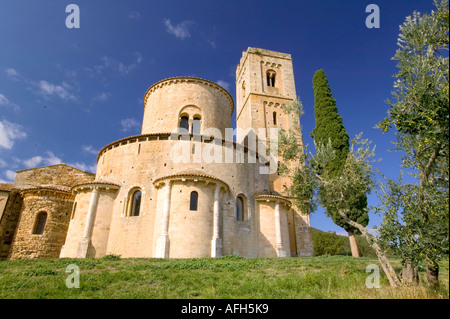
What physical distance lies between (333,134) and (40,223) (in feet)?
75.9

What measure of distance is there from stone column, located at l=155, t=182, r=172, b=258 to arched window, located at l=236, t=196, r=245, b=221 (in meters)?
5.21

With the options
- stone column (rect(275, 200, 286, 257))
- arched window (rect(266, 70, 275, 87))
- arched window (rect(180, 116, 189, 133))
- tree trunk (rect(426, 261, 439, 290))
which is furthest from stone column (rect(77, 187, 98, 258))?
arched window (rect(266, 70, 275, 87))

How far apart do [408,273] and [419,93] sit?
526 centimetres

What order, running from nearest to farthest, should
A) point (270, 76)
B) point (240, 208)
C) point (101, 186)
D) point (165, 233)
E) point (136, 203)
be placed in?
point (165, 233)
point (101, 186)
point (136, 203)
point (240, 208)
point (270, 76)

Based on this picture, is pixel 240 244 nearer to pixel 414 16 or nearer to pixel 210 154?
pixel 210 154

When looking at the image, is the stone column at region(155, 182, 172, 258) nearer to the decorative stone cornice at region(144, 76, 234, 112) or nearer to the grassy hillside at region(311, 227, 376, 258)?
the decorative stone cornice at region(144, 76, 234, 112)

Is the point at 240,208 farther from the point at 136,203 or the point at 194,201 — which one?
the point at 136,203

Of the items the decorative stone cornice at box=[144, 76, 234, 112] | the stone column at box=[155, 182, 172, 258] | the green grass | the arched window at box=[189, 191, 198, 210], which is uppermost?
the decorative stone cornice at box=[144, 76, 234, 112]

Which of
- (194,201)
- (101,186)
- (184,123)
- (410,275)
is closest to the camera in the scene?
(410,275)

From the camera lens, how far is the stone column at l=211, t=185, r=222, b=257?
1535cm

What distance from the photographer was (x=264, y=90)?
98.5 ft

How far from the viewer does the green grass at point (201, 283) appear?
723 cm

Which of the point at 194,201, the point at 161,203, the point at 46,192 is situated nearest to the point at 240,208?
the point at 194,201

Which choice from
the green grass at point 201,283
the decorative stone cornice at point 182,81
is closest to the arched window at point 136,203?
the green grass at point 201,283
